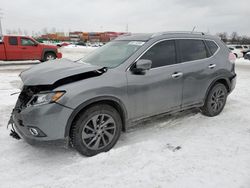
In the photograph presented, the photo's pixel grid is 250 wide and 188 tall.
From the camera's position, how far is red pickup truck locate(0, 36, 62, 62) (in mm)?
12992

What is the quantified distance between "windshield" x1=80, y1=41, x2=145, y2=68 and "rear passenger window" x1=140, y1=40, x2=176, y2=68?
0.22m

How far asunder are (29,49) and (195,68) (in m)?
11.8

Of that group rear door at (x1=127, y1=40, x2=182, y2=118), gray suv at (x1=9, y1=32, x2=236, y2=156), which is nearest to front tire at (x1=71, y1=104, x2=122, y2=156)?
gray suv at (x1=9, y1=32, x2=236, y2=156)

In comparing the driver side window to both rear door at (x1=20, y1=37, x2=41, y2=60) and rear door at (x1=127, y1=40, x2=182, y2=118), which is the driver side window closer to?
rear door at (x1=20, y1=37, x2=41, y2=60)

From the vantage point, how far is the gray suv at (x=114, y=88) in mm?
2932

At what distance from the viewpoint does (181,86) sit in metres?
4.05

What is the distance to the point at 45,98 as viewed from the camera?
2.92 m

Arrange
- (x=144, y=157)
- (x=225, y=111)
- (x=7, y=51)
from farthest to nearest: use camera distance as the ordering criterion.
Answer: (x=7, y=51)
(x=225, y=111)
(x=144, y=157)

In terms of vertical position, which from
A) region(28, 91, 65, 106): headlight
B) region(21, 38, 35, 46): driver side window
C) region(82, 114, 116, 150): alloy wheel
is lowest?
region(82, 114, 116, 150): alloy wheel

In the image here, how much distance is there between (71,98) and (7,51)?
1206 centimetres

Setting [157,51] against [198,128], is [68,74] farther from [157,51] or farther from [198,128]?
[198,128]

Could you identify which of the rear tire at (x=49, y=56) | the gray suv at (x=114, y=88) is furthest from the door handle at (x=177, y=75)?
the rear tire at (x=49, y=56)

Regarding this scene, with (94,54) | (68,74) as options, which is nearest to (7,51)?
(94,54)

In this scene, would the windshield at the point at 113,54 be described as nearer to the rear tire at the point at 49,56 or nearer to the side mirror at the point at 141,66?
the side mirror at the point at 141,66
